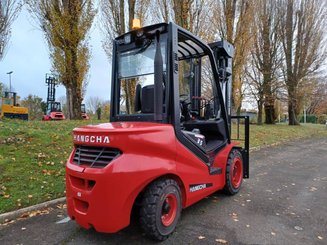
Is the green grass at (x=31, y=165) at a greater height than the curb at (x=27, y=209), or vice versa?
the green grass at (x=31, y=165)

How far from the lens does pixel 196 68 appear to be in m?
5.67

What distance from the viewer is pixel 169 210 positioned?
12.3 ft

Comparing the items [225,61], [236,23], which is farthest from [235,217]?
[236,23]

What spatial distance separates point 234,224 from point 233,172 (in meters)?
1.57

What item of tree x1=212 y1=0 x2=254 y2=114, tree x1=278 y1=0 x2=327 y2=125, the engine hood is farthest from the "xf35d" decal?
tree x1=278 y1=0 x2=327 y2=125

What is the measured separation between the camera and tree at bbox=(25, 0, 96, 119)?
13258 mm

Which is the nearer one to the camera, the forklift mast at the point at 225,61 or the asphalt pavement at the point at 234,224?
the asphalt pavement at the point at 234,224

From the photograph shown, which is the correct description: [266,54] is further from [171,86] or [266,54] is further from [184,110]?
[171,86]

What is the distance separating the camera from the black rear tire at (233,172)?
520 cm

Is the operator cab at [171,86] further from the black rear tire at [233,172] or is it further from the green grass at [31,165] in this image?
the green grass at [31,165]

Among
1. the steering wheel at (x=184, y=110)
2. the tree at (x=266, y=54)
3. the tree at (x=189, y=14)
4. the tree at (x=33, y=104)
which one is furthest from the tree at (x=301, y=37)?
the tree at (x=33, y=104)

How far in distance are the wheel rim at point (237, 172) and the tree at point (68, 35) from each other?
1080 centimetres

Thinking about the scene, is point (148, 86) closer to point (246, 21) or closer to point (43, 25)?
point (43, 25)

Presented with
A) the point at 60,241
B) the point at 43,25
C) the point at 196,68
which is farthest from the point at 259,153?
the point at 43,25
